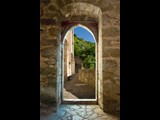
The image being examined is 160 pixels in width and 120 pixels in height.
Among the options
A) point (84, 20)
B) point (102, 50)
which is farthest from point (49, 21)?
point (102, 50)

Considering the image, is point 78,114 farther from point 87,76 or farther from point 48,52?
point 87,76

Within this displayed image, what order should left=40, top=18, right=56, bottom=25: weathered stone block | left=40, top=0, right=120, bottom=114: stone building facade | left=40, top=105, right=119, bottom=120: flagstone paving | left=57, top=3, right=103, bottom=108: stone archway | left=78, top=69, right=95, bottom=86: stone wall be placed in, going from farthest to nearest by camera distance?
1. left=78, top=69, right=95, bottom=86: stone wall
2. left=57, top=3, right=103, bottom=108: stone archway
3. left=40, top=18, right=56, bottom=25: weathered stone block
4. left=40, top=0, right=120, bottom=114: stone building facade
5. left=40, top=105, right=119, bottom=120: flagstone paving

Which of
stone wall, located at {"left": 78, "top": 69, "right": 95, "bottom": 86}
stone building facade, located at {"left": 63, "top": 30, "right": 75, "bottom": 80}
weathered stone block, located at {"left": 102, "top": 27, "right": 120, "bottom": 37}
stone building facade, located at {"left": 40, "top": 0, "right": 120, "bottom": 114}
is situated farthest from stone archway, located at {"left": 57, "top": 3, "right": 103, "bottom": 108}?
stone building facade, located at {"left": 63, "top": 30, "right": 75, "bottom": 80}

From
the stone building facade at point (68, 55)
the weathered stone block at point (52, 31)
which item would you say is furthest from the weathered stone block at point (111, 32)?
the stone building facade at point (68, 55)

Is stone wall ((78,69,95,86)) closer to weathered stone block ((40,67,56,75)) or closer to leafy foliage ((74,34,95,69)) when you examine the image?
weathered stone block ((40,67,56,75))

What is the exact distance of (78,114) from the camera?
3.52 metres

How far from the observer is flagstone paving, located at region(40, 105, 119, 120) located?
10.9ft
